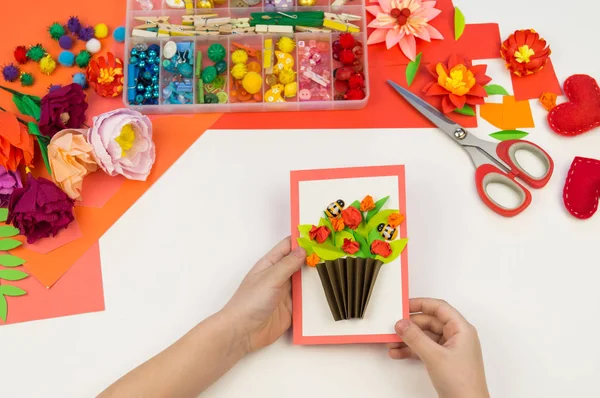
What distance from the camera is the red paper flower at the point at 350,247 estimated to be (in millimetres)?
791

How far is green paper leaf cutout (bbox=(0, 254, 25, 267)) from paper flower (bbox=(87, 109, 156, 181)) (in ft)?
0.69

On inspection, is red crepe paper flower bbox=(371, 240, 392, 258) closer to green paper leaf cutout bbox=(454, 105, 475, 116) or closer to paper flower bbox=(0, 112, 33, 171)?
green paper leaf cutout bbox=(454, 105, 475, 116)

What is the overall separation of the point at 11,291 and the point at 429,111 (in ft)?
2.59

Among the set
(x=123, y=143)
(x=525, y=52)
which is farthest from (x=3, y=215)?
(x=525, y=52)

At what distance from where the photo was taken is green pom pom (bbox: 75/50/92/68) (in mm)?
993

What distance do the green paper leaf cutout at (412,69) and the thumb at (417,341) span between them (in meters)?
0.45

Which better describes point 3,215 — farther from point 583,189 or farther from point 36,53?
point 583,189

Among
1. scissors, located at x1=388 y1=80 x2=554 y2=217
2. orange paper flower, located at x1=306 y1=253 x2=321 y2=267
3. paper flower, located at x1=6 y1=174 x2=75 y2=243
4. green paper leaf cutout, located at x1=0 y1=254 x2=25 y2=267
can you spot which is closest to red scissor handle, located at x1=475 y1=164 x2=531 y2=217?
scissors, located at x1=388 y1=80 x2=554 y2=217

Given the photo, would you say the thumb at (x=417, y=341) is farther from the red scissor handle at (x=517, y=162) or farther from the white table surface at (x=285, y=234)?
the red scissor handle at (x=517, y=162)

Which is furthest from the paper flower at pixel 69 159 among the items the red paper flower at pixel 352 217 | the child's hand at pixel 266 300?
the red paper flower at pixel 352 217

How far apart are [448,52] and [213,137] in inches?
18.7

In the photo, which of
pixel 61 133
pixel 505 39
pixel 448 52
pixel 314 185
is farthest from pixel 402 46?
pixel 61 133

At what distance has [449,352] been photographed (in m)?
0.73

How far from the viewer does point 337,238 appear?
81 centimetres
